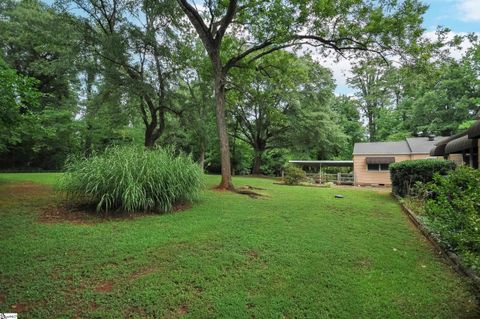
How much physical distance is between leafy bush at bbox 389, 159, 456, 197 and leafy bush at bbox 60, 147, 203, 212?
6968mm

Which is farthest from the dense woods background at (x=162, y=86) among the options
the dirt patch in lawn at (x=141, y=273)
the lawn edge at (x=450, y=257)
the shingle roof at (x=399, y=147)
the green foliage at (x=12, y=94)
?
the lawn edge at (x=450, y=257)

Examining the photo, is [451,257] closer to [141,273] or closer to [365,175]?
[141,273]

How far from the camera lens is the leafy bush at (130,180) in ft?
16.9

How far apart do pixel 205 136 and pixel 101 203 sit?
9.84 m

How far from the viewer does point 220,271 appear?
3088 mm

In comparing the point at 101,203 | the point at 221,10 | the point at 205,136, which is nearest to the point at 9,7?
the point at 205,136

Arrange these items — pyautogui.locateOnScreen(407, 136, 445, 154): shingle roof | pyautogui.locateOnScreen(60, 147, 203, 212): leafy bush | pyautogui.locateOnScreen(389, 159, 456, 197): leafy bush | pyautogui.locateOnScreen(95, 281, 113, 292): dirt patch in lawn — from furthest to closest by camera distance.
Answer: pyautogui.locateOnScreen(407, 136, 445, 154): shingle roof → pyautogui.locateOnScreen(389, 159, 456, 197): leafy bush → pyautogui.locateOnScreen(60, 147, 203, 212): leafy bush → pyautogui.locateOnScreen(95, 281, 113, 292): dirt patch in lawn

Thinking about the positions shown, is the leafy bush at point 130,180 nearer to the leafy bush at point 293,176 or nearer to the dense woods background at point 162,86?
the dense woods background at point 162,86

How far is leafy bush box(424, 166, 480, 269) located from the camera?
2420mm

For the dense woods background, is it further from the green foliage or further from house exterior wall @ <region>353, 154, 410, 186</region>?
house exterior wall @ <region>353, 154, 410, 186</region>

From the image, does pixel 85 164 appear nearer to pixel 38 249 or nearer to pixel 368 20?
pixel 38 249

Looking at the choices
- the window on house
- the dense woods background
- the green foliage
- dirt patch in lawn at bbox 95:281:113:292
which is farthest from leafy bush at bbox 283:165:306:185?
dirt patch in lawn at bbox 95:281:113:292

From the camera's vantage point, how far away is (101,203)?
5.05 metres

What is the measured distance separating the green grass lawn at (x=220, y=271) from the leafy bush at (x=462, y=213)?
53 centimetres
